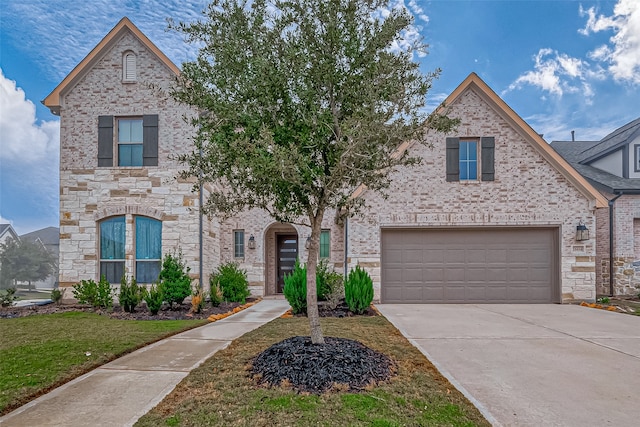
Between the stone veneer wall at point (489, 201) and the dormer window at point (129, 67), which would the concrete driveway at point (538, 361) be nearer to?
the stone veneer wall at point (489, 201)

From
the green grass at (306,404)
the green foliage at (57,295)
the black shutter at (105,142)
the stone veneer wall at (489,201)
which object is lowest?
the green foliage at (57,295)

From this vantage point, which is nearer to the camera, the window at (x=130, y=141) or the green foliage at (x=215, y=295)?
the green foliage at (x=215, y=295)

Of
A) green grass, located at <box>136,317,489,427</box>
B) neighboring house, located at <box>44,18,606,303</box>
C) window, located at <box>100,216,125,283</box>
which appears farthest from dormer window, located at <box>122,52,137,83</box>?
green grass, located at <box>136,317,489,427</box>

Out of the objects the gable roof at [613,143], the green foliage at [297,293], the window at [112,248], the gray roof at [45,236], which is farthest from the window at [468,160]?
the gray roof at [45,236]

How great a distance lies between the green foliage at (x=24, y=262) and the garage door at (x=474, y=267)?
→ 9865 mm

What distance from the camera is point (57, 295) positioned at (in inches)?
401

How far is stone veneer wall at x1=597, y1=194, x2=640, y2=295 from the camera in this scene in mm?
12047

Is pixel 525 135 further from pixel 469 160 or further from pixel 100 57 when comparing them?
pixel 100 57

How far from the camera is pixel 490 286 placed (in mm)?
10883

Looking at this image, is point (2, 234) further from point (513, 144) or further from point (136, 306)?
point (513, 144)

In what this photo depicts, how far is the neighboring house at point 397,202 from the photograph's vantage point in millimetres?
10438

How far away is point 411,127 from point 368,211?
21.4 ft

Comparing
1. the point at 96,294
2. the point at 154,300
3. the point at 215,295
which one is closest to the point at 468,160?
the point at 215,295

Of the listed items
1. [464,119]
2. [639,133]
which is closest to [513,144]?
[464,119]
